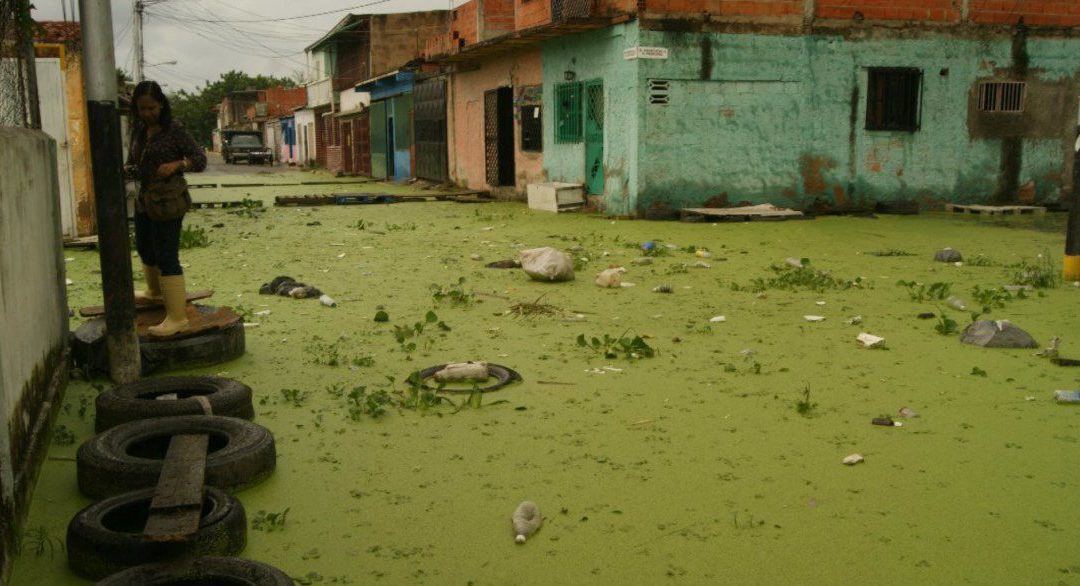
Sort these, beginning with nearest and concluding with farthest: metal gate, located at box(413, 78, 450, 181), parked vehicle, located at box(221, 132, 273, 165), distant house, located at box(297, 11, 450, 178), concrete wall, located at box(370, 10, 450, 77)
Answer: metal gate, located at box(413, 78, 450, 181) < distant house, located at box(297, 11, 450, 178) < concrete wall, located at box(370, 10, 450, 77) < parked vehicle, located at box(221, 132, 273, 165)

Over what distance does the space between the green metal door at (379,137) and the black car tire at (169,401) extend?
2573 cm

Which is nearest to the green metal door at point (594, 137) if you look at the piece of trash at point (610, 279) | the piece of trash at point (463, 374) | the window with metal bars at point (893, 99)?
the window with metal bars at point (893, 99)

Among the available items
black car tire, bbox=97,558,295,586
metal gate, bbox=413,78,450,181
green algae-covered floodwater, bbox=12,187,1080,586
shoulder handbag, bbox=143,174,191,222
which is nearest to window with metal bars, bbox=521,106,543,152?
metal gate, bbox=413,78,450,181

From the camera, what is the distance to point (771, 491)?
10.4 ft

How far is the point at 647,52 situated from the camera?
44.3 ft

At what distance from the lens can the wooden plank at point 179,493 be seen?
2.57m

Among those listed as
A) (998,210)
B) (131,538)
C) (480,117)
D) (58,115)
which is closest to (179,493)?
(131,538)

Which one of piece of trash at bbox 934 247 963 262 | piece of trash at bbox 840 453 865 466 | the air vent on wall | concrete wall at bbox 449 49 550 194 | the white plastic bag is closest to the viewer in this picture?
piece of trash at bbox 840 453 865 466

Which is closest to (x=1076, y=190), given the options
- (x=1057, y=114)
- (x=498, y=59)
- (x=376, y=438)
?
(x=376, y=438)

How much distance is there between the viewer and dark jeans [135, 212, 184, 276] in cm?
494

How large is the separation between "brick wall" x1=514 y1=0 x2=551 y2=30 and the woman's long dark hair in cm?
1198

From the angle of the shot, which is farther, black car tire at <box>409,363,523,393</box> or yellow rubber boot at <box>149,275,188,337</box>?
yellow rubber boot at <box>149,275,188,337</box>

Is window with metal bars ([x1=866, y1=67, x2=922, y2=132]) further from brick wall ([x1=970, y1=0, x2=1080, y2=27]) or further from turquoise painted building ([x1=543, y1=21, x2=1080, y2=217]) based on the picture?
brick wall ([x1=970, y1=0, x2=1080, y2=27])

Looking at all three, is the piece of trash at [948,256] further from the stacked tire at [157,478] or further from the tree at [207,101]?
the tree at [207,101]
